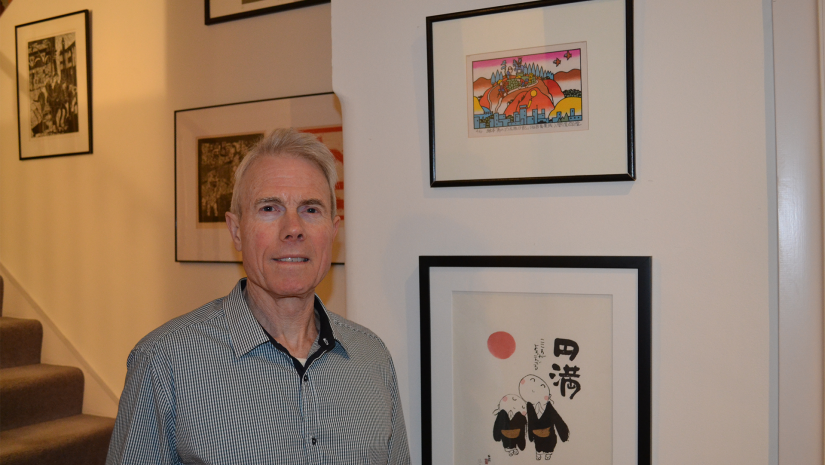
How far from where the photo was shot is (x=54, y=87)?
10.7 ft

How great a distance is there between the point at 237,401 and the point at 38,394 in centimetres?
244

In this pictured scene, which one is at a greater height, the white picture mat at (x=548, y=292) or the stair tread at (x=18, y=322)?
the white picture mat at (x=548, y=292)

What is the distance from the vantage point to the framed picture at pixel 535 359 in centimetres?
128

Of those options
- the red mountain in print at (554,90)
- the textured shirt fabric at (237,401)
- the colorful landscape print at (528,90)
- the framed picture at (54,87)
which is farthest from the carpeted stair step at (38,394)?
the red mountain in print at (554,90)

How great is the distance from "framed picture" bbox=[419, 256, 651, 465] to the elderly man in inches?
6.6

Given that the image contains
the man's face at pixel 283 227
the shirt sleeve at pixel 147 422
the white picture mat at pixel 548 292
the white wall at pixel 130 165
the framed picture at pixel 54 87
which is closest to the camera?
the shirt sleeve at pixel 147 422

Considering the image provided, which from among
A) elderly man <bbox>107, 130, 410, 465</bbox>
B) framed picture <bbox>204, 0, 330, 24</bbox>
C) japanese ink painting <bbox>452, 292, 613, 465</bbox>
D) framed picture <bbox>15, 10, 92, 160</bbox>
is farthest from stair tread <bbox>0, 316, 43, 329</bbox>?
japanese ink painting <bbox>452, 292, 613, 465</bbox>

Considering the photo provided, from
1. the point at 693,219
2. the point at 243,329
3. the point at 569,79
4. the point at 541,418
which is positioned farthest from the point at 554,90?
the point at 243,329

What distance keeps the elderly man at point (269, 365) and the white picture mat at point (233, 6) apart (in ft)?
5.19

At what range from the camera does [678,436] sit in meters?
1.25

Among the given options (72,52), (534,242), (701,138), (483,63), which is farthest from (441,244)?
(72,52)

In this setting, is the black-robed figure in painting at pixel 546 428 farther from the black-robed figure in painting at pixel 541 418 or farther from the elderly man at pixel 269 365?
the elderly man at pixel 269 365

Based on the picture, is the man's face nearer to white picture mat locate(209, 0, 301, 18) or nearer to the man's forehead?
the man's forehead

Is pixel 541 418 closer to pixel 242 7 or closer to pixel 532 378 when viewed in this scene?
pixel 532 378
